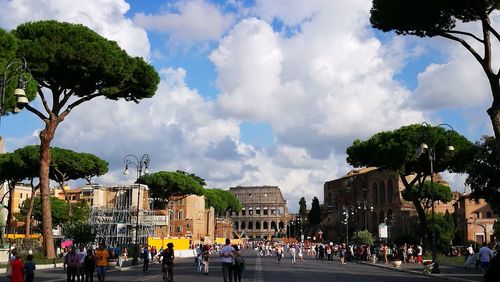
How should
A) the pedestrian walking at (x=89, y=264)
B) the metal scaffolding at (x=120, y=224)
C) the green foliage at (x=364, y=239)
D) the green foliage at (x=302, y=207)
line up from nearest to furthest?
the pedestrian walking at (x=89, y=264)
the metal scaffolding at (x=120, y=224)
the green foliage at (x=364, y=239)
the green foliage at (x=302, y=207)

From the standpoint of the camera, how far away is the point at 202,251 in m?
26.7

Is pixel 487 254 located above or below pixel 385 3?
below

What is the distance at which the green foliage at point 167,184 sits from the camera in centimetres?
7580

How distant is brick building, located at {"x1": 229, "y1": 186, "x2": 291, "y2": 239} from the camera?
6348 inches

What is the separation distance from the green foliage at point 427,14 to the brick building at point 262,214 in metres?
139

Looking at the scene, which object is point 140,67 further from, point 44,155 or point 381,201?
point 381,201

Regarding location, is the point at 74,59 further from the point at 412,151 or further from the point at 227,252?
the point at 412,151

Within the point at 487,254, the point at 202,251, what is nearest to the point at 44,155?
the point at 202,251

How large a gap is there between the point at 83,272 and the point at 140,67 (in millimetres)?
16383

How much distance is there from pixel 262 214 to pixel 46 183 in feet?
443

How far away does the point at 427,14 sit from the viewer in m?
22.1

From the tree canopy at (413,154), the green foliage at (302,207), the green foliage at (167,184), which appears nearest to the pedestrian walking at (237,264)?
the tree canopy at (413,154)

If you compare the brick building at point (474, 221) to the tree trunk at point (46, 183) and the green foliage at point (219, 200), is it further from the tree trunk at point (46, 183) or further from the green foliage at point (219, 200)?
the tree trunk at point (46, 183)

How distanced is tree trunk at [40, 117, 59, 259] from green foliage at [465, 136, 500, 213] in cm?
2284
